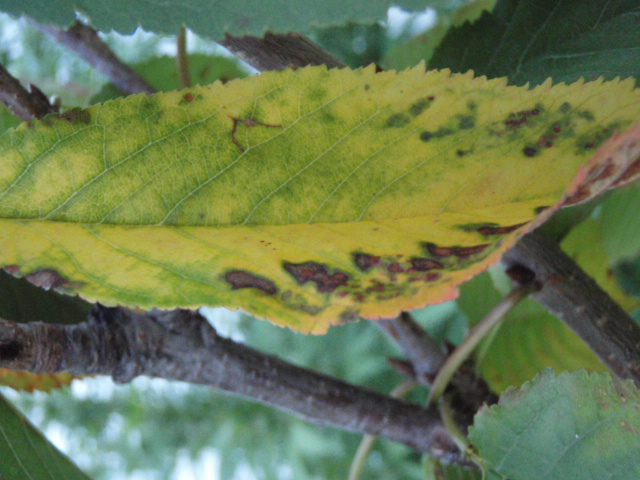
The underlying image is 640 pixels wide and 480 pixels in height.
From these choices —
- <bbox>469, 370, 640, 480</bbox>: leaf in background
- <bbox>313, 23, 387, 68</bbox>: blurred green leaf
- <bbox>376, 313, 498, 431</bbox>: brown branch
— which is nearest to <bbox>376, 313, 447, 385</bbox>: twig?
<bbox>376, 313, 498, 431</bbox>: brown branch

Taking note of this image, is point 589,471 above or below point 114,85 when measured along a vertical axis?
below

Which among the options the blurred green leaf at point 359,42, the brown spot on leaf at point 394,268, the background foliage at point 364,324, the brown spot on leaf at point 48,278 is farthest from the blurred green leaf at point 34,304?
the blurred green leaf at point 359,42

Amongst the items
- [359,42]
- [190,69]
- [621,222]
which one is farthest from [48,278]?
[359,42]

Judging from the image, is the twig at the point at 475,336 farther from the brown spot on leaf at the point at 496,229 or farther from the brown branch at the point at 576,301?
the brown spot on leaf at the point at 496,229

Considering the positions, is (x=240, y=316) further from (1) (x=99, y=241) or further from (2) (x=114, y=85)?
(1) (x=99, y=241)

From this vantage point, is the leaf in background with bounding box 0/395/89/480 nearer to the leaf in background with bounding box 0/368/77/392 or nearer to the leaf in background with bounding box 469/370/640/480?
the leaf in background with bounding box 0/368/77/392

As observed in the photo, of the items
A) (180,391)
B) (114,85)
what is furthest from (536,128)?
(180,391)
